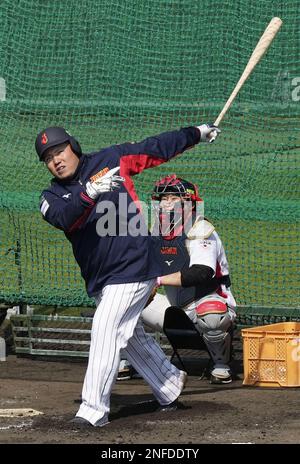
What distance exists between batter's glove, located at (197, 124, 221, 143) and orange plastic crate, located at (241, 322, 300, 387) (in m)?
1.41

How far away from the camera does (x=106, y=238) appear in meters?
6.09

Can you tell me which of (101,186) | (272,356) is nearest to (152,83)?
(272,356)

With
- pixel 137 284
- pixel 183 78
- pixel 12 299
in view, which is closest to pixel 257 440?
pixel 137 284

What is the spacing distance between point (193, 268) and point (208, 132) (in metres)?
0.99

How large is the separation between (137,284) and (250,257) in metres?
4.10

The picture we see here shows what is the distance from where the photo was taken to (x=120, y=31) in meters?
9.07

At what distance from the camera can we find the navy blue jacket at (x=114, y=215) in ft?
19.9

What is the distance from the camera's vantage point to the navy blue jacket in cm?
607

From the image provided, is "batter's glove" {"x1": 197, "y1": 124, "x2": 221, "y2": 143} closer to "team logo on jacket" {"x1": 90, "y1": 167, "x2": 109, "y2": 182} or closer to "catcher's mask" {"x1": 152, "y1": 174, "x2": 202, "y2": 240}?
"team logo on jacket" {"x1": 90, "y1": 167, "x2": 109, "y2": 182}

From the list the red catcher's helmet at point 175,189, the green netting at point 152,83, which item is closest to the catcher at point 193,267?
the red catcher's helmet at point 175,189

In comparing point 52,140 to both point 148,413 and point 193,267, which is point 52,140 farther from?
point 148,413

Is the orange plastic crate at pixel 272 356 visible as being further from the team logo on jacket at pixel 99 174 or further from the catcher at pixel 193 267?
the team logo on jacket at pixel 99 174

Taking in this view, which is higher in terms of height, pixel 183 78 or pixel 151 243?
pixel 183 78

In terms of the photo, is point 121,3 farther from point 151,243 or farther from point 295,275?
point 151,243
